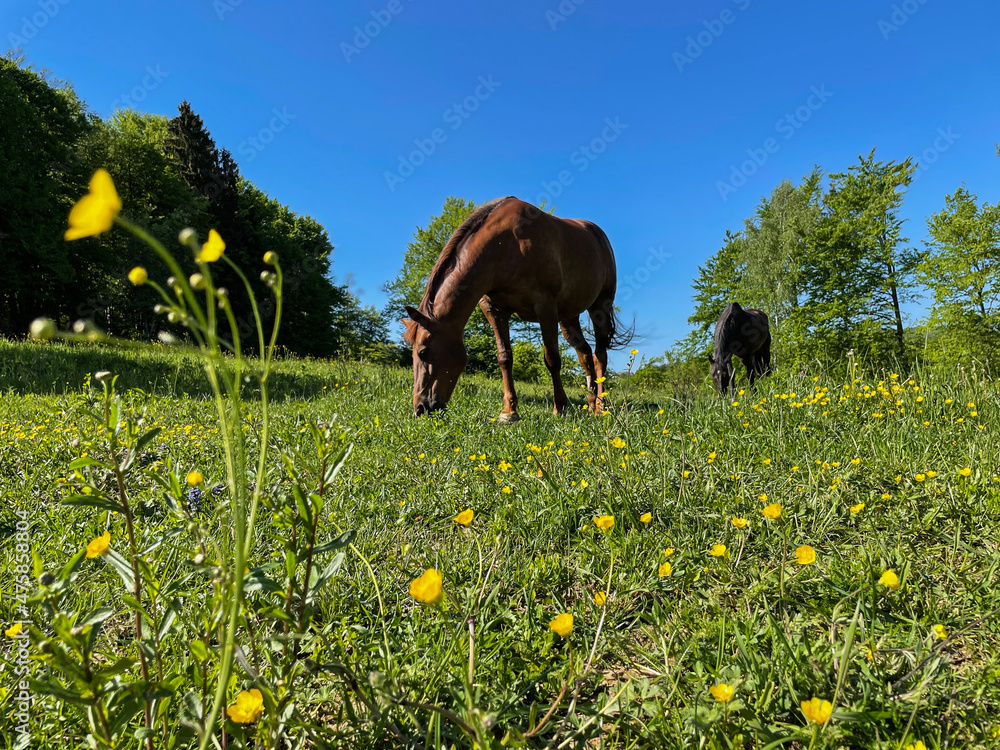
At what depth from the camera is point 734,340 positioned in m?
7.17

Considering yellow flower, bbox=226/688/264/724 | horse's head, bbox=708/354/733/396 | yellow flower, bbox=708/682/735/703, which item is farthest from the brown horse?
yellow flower, bbox=226/688/264/724

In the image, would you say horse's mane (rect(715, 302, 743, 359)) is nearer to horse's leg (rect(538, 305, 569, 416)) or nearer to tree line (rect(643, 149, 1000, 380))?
horse's leg (rect(538, 305, 569, 416))

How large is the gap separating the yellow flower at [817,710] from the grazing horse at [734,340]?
643 centimetres

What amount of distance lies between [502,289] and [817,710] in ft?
16.2

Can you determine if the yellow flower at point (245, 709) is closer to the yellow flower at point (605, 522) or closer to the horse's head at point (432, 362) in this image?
the yellow flower at point (605, 522)

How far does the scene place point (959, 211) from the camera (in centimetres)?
1958

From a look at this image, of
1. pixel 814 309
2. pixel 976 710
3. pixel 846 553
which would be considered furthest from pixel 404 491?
pixel 814 309

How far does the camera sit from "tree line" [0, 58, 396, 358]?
20406mm

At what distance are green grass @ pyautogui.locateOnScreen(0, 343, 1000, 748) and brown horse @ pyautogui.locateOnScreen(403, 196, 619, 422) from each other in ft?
5.80

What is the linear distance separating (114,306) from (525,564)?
108 feet

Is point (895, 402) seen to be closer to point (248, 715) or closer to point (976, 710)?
point (976, 710)

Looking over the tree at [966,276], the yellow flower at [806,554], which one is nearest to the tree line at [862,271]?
the tree at [966,276]

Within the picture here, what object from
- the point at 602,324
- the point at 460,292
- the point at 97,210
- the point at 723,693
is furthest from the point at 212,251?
the point at 602,324

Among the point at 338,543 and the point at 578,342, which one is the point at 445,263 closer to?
the point at 578,342
